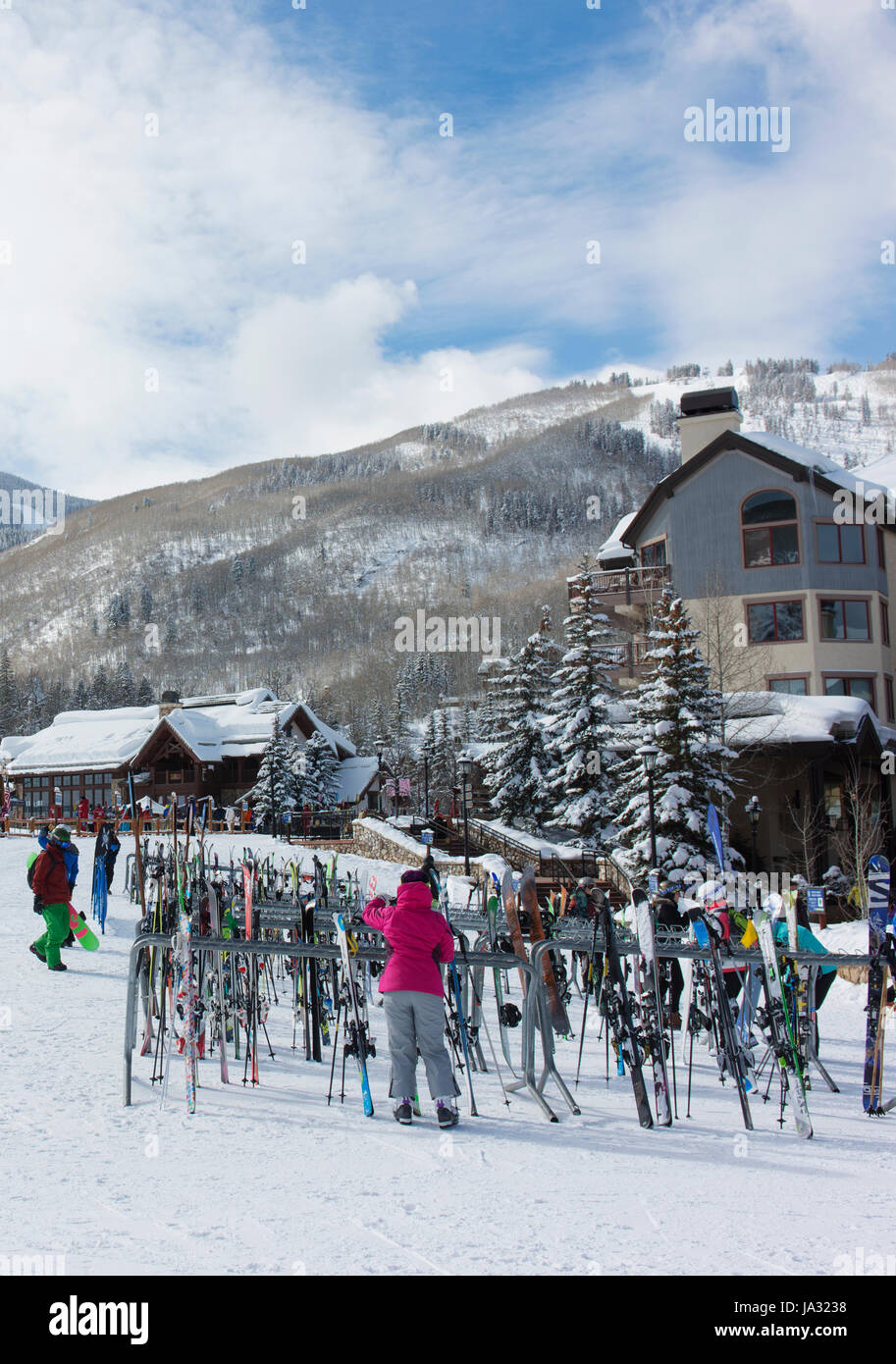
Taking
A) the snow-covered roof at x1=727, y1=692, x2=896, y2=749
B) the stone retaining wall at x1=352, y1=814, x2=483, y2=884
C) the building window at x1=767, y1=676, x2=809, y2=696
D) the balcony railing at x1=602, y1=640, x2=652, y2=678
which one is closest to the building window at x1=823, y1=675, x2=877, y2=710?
the building window at x1=767, y1=676, x2=809, y2=696

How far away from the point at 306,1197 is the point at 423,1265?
105cm

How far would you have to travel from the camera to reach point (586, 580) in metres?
35.3

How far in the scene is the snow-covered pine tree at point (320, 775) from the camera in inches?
2194

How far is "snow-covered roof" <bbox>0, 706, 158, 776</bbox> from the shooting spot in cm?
6131

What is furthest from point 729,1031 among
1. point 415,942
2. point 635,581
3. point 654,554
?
point 654,554

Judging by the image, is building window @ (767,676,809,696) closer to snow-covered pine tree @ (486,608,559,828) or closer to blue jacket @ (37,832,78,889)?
snow-covered pine tree @ (486,608,559,828)

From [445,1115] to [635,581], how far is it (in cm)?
3172

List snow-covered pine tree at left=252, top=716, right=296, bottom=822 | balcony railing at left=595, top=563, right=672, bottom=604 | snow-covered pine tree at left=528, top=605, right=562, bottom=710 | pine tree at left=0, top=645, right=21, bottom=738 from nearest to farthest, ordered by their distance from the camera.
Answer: balcony railing at left=595, top=563, right=672, bottom=604 → snow-covered pine tree at left=528, top=605, right=562, bottom=710 → snow-covered pine tree at left=252, top=716, right=296, bottom=822 → pine tree at left=0, top=645, right=21, bottom=738

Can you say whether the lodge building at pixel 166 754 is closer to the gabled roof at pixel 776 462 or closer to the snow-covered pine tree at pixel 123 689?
the gabled roof at pixel 776 462

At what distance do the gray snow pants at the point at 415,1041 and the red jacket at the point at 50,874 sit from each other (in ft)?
21.9

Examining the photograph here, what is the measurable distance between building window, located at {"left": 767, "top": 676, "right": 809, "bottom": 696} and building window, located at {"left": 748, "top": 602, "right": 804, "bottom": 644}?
4.14ft

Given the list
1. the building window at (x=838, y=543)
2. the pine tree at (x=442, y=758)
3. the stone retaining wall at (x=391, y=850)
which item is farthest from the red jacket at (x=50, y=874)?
the pine tree at (x=442, y=758)

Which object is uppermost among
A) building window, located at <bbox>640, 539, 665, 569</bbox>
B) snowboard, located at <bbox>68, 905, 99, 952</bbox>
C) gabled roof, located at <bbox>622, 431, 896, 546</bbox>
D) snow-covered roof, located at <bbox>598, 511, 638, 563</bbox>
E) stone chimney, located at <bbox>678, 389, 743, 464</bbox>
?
stone chimney, located at <bbox>678, 389, 743, 464</bbox>
